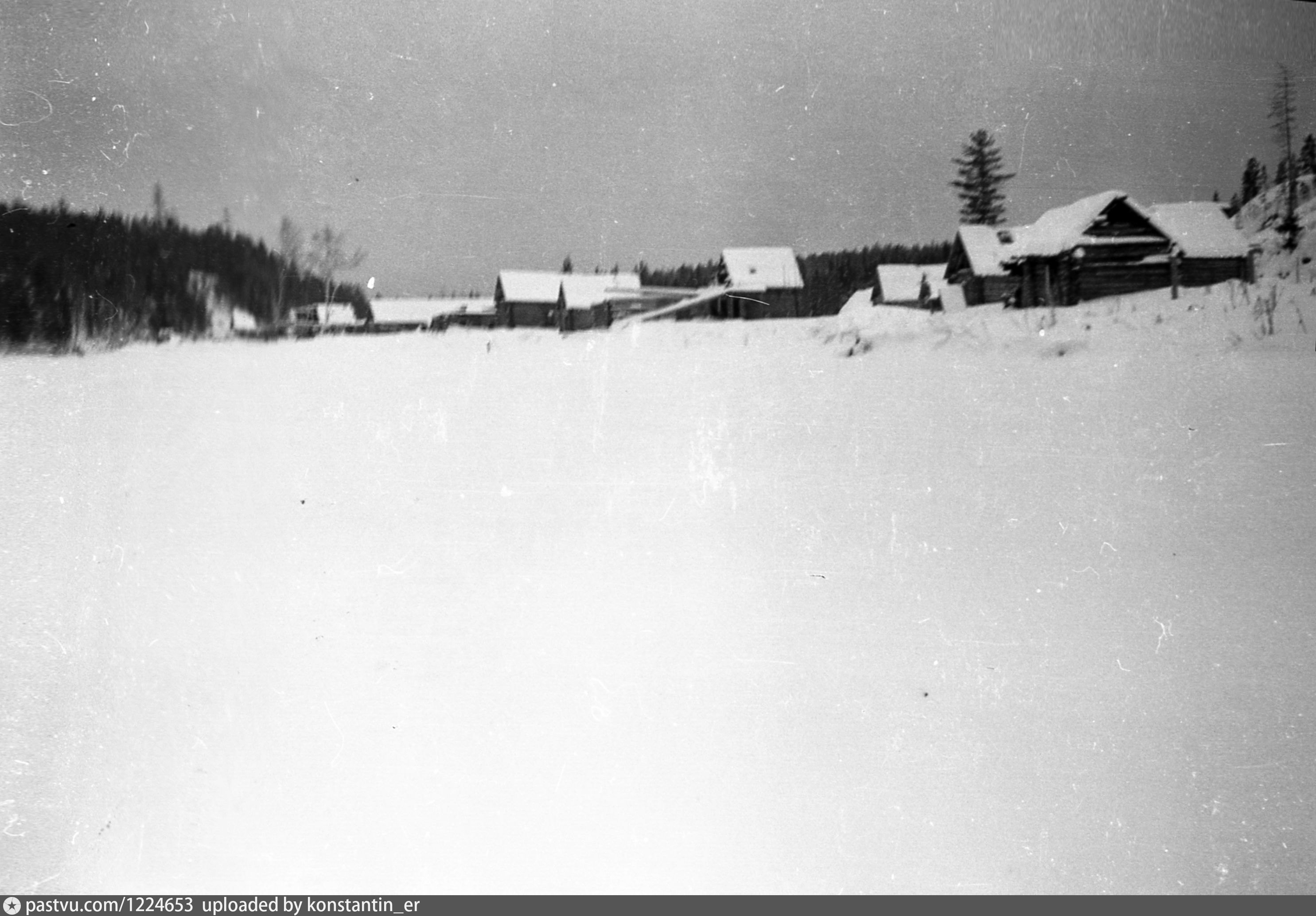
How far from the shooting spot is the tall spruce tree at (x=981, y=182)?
217 centimetres

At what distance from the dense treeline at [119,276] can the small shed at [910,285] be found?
1532 millimetres

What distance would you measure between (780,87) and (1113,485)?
146 centimetres

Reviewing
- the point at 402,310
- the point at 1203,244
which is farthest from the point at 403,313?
the point at 1203,244

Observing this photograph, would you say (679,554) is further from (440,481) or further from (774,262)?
(774,262)

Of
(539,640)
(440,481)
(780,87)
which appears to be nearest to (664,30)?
(780,87)

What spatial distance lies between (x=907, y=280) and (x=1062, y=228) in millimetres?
507

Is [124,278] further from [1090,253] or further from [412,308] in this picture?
[1090,253]

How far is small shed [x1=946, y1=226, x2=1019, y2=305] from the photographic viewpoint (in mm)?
2145

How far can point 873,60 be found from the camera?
7.18 feet

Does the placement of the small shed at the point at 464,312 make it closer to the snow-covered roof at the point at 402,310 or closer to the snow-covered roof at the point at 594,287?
the snow-covered roof at the point at 402,310

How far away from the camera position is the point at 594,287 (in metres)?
2.06

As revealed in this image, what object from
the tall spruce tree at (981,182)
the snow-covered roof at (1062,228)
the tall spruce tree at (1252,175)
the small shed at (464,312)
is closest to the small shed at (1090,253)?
the snow-covered roof at (1062,228)

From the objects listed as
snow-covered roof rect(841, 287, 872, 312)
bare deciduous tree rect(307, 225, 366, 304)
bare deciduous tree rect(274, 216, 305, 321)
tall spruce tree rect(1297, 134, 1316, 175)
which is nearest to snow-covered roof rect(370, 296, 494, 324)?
bare deciduous tree rect(307, 225, 366, 304)

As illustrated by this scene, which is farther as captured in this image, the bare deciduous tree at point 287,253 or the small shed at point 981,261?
the small shed at point 981,261
